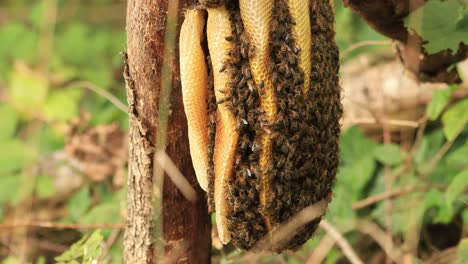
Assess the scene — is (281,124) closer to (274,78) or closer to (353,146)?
(274,78)

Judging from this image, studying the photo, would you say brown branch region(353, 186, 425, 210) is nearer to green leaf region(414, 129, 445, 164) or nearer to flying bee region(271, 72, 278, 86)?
green leaf region(414, 129, 445, 164)

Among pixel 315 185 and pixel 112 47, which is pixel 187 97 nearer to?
pixel 315 185

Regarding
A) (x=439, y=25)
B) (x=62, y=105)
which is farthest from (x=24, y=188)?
(x=439, y=25)

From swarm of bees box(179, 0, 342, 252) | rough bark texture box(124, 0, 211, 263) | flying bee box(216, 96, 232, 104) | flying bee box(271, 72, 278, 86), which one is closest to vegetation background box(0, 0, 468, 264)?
rough bark texture box(124, 0, 211, 263)

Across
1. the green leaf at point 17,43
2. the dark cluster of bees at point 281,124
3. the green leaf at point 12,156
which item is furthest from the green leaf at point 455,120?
the green leaf at point 17,43

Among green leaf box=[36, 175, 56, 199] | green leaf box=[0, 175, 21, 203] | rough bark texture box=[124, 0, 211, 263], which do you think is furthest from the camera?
green leaf box=[36, 175, 56, 199]

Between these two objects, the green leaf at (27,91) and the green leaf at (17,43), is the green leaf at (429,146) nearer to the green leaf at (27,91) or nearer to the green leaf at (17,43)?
the green leaf at (27,91)
